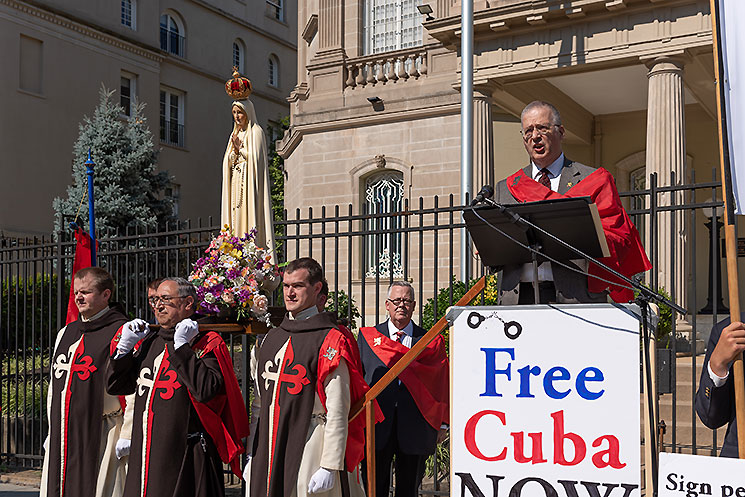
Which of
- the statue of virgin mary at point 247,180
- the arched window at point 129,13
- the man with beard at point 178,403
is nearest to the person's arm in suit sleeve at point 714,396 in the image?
the man with beard at point 178,403

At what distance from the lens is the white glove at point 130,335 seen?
523 cm

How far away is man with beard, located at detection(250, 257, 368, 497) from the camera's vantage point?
4570 millimetres

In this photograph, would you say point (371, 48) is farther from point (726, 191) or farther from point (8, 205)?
point (726, 191)

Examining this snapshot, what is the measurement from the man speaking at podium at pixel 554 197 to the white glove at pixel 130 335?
248 centimetres

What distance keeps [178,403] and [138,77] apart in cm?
2299

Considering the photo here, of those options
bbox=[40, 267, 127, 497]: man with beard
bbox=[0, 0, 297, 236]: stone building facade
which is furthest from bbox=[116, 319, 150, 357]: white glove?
bbox=[0, 0, 297, 236]: stone building facade

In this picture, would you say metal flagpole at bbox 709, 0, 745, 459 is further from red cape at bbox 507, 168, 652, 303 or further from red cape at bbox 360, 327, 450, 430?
red cape at bbox 360, 327, 450, 430

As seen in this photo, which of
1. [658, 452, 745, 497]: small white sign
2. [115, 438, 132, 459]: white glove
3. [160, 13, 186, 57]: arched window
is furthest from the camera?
[160, 13, 186, 57]: arched window

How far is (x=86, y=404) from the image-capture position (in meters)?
5.76

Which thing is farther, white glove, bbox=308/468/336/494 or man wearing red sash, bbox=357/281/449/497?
man wearing red sash, bbox=357/281/449/497

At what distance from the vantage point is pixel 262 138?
667 cm

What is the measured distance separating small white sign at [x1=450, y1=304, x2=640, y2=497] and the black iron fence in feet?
5.76

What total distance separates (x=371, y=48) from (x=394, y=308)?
45.9ft

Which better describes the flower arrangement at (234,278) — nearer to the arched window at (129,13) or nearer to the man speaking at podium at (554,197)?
the man speaking at podium at (554,197)
